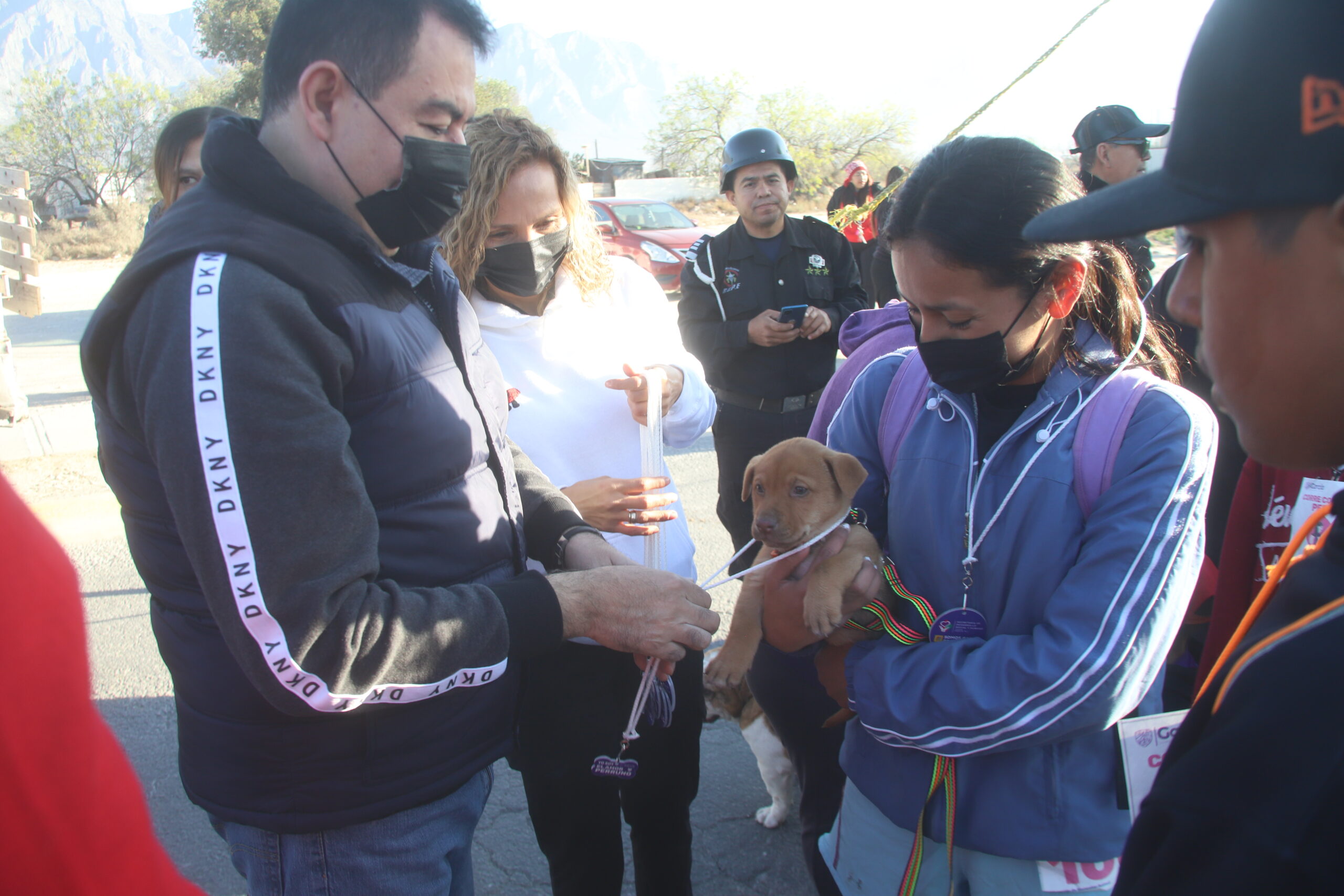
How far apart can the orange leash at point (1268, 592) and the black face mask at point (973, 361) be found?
2.34 feet

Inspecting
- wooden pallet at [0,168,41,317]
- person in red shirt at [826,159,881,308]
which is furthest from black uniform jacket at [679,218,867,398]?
wooden pallet at [0,168,41,317]

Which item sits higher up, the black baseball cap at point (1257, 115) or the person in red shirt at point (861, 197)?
the person in red shirt at point (861, 197)

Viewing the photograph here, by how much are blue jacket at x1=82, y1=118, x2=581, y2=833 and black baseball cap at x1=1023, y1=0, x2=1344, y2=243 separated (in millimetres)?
1213

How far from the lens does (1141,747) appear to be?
161 centimetres

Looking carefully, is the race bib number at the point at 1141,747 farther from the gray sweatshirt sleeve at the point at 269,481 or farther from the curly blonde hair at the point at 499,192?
the curly blonde hair at the point at 499,192

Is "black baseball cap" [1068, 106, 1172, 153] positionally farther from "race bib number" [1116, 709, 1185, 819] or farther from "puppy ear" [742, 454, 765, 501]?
"race bib number" [1116, 709, 1185, 819]

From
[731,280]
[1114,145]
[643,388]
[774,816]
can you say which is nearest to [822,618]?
[643,388]

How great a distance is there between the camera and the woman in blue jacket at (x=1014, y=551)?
152 centimetres

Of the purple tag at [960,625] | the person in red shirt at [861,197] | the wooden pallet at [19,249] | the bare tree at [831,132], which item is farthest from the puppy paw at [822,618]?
the bare tree at [831,132]

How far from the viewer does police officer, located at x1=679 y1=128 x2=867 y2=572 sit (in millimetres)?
4621

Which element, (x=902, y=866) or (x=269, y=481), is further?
(x=902, y=866)

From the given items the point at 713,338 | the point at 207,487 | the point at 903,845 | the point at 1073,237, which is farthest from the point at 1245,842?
the point at 713,338

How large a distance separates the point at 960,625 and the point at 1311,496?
4.15 feet

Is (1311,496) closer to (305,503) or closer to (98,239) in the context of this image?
(305,503)
